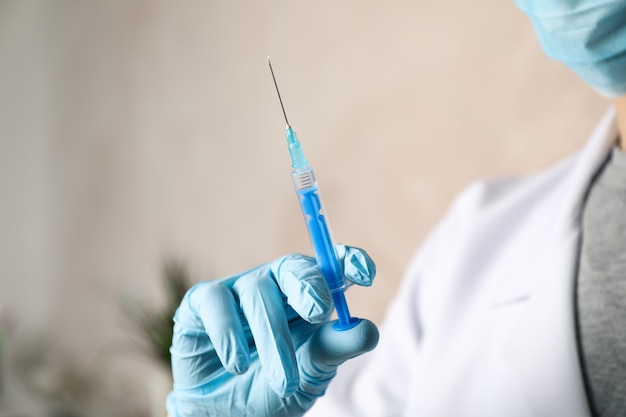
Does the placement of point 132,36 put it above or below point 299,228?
above

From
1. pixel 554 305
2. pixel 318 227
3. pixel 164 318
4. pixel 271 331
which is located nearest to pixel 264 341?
pixel 271 331

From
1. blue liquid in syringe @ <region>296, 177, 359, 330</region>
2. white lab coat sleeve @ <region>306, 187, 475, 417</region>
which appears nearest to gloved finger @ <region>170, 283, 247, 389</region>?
blue liquid in syringe @ <region>296, 177, 359, 330</region>

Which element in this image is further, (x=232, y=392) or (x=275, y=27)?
(x=275, y=27)

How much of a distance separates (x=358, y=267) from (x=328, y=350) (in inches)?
3.2

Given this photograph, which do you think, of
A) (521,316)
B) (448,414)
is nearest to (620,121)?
(521,316)

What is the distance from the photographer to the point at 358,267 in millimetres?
578

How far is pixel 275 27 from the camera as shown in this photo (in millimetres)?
1399

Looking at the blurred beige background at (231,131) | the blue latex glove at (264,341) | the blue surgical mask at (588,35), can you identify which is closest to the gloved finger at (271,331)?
the blue latex glove at (264,341)

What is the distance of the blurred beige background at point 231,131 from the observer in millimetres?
1219

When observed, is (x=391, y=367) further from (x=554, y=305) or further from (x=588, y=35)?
(x=588, y=35)

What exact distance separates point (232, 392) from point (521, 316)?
0.43 m

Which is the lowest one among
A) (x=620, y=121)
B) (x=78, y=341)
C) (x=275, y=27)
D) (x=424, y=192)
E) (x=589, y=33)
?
(x=78, y=341)

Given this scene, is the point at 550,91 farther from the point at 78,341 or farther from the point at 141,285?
the point at 78,341

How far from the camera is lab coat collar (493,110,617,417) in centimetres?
77
